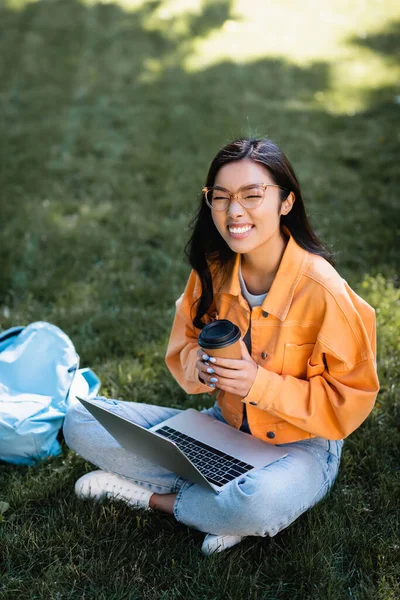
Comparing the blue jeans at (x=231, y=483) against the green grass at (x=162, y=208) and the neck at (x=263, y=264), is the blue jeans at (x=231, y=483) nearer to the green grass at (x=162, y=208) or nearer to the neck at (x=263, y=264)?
the green grass at (x=162, y=208)

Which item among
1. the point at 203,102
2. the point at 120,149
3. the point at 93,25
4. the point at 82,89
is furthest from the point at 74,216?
the point at 93,25

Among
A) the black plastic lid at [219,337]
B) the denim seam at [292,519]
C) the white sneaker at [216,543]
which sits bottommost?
the white sneaker at [216,543]

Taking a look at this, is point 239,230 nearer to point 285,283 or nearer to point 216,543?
point 285,283

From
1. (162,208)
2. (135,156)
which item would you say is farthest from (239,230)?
(135,156)

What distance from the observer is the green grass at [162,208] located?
2.23 meters

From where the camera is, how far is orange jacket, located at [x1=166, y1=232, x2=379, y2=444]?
7.26 ft

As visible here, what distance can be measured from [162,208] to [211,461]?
3.03m

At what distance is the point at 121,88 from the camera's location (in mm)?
7512

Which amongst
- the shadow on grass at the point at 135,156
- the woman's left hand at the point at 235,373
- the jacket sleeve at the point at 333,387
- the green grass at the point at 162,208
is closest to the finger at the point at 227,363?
the woman's left hand at the point at 235,373

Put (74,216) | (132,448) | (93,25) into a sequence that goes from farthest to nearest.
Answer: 1. (93,25)
2. (74,216)
3. (132,448)

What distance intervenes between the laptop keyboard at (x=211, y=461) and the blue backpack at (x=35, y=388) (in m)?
0.59

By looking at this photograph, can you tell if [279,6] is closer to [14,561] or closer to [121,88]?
[121,88]

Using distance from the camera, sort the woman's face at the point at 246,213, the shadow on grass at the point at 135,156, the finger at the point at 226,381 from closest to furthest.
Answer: the finger at the point at 226,381, the woman's face at the point at 246,213, the shadow on grass at the point at 135,156

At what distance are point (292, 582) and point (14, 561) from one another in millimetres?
930
